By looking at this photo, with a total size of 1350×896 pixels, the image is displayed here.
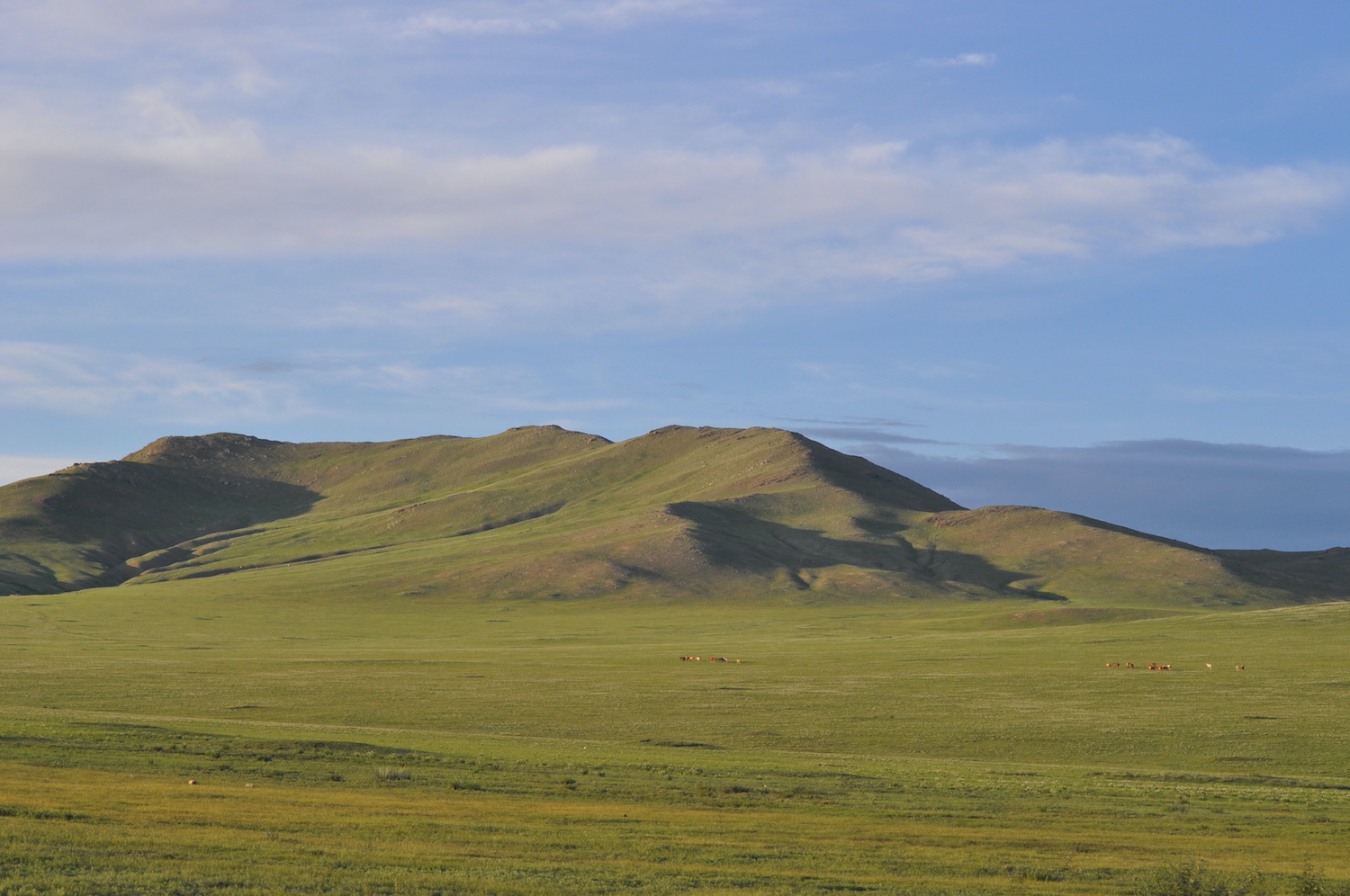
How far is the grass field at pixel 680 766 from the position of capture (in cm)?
2386

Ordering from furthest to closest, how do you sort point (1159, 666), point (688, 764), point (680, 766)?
point (1159, 666), point (688, 764), point (680, 766)

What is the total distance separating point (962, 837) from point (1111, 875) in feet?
15.9

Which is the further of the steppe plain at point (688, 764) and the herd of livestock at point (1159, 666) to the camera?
the herd of livestock at point (1159, 666)

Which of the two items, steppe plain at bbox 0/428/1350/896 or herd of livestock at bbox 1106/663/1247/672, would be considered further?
herd of livestock at bbox 1106/663/1247/672

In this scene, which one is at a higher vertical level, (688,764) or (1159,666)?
(688,764)

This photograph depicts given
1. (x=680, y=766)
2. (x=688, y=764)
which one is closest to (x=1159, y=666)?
(x=688, y=764)

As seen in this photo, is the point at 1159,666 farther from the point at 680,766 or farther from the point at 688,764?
the point at 680,766

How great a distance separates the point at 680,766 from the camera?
43.3m

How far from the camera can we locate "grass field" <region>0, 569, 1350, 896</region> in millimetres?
23859

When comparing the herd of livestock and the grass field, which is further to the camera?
the herd of livestock

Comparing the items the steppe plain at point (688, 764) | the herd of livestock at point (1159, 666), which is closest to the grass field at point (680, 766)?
the steppe plain at point (688, 764)

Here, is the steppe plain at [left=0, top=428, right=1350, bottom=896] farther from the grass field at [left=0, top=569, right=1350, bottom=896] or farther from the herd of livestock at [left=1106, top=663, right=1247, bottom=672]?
the herd of livestock at [left=1106, top=663, right=1247, bottom=672]

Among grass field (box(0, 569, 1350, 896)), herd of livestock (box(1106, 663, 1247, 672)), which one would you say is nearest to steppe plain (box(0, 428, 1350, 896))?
grass field (box(0, 569, 1350, 896))

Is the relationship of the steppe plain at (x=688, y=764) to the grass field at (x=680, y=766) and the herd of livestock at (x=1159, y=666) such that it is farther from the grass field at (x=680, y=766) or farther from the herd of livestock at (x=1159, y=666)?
the herd of livestock at (x=1159, y=666)
